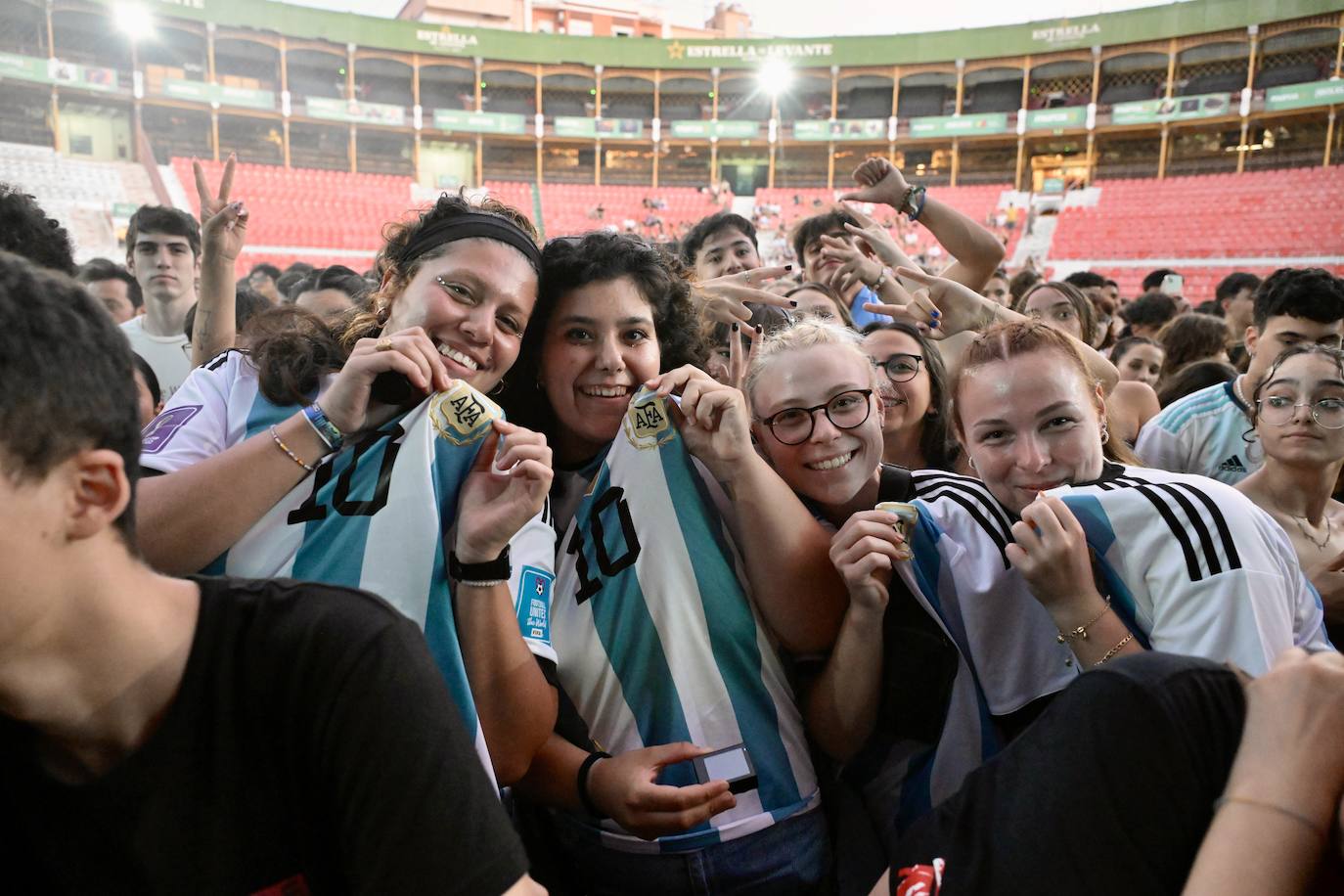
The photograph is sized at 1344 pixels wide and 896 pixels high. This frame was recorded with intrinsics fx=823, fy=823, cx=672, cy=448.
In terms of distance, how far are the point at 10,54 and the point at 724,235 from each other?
2760 centimetres

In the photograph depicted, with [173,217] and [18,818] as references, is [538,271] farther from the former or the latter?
[173,217]

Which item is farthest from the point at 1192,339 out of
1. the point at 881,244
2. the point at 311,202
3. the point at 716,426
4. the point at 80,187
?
the point at 80,187

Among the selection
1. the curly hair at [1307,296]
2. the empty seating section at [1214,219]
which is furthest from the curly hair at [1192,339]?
the empty seating section at [1214,219]

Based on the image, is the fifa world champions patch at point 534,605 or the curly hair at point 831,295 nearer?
the fifa world champions patch at point 534,605

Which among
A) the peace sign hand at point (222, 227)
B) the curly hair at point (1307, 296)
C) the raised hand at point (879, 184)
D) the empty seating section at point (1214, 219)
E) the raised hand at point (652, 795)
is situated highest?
the empty seating section at point (1214, 219)

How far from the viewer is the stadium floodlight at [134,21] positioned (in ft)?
80.5

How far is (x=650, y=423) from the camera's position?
1.84 metres

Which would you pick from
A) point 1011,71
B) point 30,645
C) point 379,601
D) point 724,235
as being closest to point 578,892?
point 379,601

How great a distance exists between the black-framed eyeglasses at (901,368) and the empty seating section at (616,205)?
2454 centimetres

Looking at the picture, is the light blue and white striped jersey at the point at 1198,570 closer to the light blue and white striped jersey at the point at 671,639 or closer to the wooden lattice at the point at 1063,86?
the light blue and white striped jersey at the point at 671,639

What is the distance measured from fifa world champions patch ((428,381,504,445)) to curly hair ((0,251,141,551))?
660 millimetres

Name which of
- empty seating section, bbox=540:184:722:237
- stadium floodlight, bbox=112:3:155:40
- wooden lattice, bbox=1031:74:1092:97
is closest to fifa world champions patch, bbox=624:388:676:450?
empty seating section, bbox=540:184:722:237

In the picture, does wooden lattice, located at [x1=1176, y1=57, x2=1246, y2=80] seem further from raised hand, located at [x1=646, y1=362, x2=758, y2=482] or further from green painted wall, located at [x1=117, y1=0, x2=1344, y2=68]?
raised hand, located at [x1=646, y1=362, x2=758, y2=482]

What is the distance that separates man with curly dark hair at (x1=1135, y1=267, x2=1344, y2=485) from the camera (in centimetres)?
317
